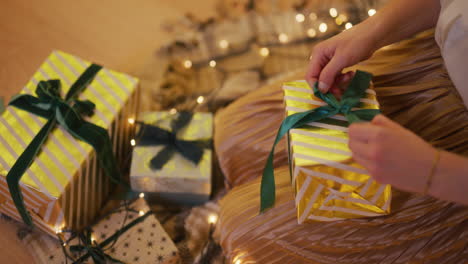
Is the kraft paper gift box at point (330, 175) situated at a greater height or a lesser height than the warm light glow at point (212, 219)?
greater

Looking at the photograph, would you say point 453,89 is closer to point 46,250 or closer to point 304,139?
point 304,139

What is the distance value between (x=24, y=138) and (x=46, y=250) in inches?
11.0

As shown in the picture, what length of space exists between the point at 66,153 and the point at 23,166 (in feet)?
0.30

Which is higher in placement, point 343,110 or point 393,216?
point 343,110

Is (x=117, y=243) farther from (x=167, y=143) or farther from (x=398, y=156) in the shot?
(x=398, y=156)

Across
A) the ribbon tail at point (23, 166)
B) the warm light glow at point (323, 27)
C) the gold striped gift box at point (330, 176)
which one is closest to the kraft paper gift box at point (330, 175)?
the gold striped gift box at point (330, 176)

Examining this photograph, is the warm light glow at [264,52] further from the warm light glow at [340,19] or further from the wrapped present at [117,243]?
the wrapped present at [117,243]

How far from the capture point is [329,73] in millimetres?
784

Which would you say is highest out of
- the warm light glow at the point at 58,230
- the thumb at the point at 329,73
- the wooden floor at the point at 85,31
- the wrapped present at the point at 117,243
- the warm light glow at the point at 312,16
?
the wooden floor at the point at 85,31

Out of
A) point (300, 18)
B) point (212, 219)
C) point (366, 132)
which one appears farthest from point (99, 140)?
point (300, 18)

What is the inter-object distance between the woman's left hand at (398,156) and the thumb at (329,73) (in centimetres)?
20

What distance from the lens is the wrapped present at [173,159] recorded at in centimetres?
101

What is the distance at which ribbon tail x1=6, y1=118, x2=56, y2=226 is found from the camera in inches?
34.4

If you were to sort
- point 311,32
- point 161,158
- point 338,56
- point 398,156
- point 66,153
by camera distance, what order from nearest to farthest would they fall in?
point 398,156, point 338,56, point 66,153, point 161,158, point 311,32
